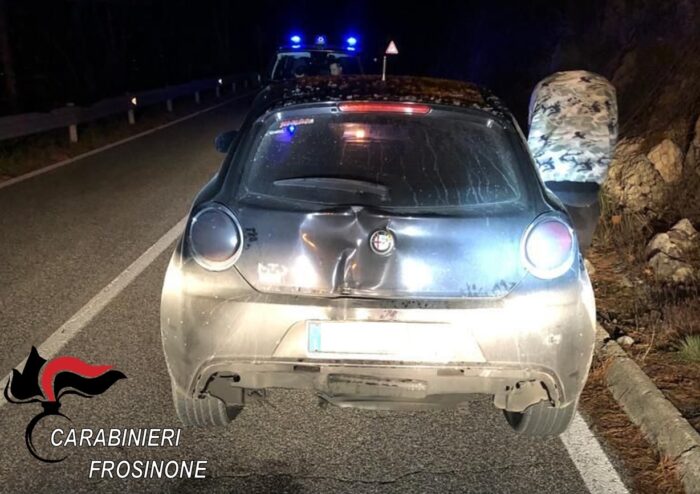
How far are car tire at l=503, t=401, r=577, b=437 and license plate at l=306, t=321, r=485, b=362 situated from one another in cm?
61

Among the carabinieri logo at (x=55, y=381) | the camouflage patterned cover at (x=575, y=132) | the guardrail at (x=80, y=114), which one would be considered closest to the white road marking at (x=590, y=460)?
the camouflage patterned cover at (x=575, y=132)

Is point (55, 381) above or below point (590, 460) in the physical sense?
below

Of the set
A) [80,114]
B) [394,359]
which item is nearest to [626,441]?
[394,359]

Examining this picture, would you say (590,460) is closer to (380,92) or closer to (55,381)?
(380,92)

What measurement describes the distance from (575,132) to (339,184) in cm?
297

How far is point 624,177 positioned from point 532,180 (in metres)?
4.58

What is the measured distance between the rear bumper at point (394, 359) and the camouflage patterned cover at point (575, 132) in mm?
2604

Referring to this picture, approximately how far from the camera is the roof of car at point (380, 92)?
126 inches

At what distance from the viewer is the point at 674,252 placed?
5383 millimetres

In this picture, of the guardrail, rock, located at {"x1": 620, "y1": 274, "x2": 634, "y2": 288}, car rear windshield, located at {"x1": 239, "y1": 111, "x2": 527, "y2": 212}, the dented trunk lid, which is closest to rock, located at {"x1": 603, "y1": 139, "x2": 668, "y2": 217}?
rock, located at {"x1": 620, "y1": 274, "x2": 634, "y2": 288}

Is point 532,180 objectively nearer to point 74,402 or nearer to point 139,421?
point 139,421

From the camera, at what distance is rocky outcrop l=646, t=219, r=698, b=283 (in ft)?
16.9

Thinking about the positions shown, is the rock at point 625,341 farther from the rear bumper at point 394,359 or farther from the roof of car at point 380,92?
the roof of car at point 380,92

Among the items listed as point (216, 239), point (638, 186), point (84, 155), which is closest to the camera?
point (216, 239)
